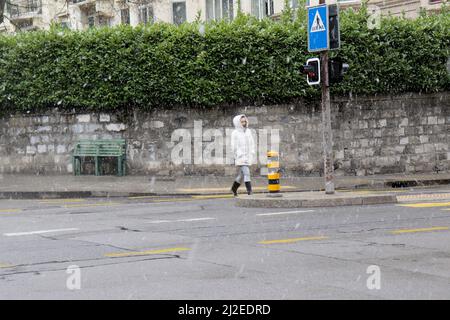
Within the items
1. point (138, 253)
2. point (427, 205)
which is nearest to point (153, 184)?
point (427, 205)

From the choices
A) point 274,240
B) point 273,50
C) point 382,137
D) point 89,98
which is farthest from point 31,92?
point 274,240

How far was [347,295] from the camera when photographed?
728 centimetres

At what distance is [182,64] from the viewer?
24.3 metres

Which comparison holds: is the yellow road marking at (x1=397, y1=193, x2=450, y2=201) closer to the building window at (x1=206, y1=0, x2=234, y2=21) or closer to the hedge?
the hedge

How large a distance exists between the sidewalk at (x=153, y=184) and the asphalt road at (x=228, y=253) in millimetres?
4437

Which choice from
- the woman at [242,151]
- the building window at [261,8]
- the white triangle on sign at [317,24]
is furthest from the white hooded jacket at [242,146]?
the building window at [261,8]

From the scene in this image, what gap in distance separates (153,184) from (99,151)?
301cm

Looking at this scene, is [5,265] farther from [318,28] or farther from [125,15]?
[125,15]

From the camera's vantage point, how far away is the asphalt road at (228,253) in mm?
7602

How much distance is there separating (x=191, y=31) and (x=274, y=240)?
14.2 metres

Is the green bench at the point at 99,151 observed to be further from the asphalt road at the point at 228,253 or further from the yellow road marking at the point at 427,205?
the yellow road marking at the point at 427,205

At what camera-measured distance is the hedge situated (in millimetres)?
24297
